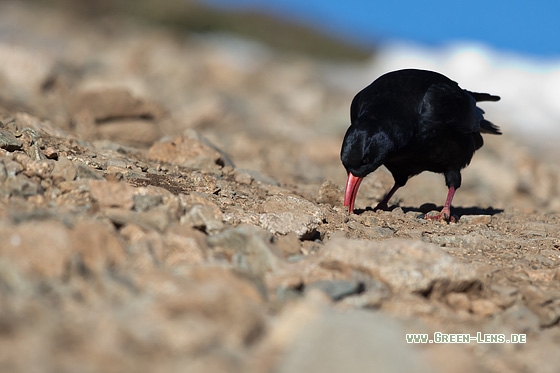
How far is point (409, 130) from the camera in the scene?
7254 mm

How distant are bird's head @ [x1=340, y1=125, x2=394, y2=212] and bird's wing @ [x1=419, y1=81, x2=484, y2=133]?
667 millimetres

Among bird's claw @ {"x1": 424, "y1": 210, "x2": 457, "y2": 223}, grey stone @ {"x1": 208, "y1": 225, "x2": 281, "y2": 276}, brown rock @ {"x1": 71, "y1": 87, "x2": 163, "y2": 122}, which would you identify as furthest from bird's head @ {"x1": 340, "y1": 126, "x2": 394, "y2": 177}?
brown rock @ {"x1": 71, "y1": 87, "x2": 163, "y2": 122}

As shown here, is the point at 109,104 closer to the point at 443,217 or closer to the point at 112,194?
the point at 443,217

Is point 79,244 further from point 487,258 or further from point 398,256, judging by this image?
point 487,258

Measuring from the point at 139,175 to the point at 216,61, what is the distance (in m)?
20.2

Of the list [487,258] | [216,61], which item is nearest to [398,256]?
[487,258]

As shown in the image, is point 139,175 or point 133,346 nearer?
point 133,346

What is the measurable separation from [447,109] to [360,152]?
1.25 m

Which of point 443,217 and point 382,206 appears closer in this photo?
point 443,217

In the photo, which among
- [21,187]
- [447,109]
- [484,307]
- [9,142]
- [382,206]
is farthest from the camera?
[382,206]

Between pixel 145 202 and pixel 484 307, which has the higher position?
pixel 145 202

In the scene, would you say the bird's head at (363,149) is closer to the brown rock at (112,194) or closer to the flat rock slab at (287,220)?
the flat rock slab at (287,220)

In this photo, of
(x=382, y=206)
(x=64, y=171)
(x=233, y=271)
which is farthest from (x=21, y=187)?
(x=382, y=206)

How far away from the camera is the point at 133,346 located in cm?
320
